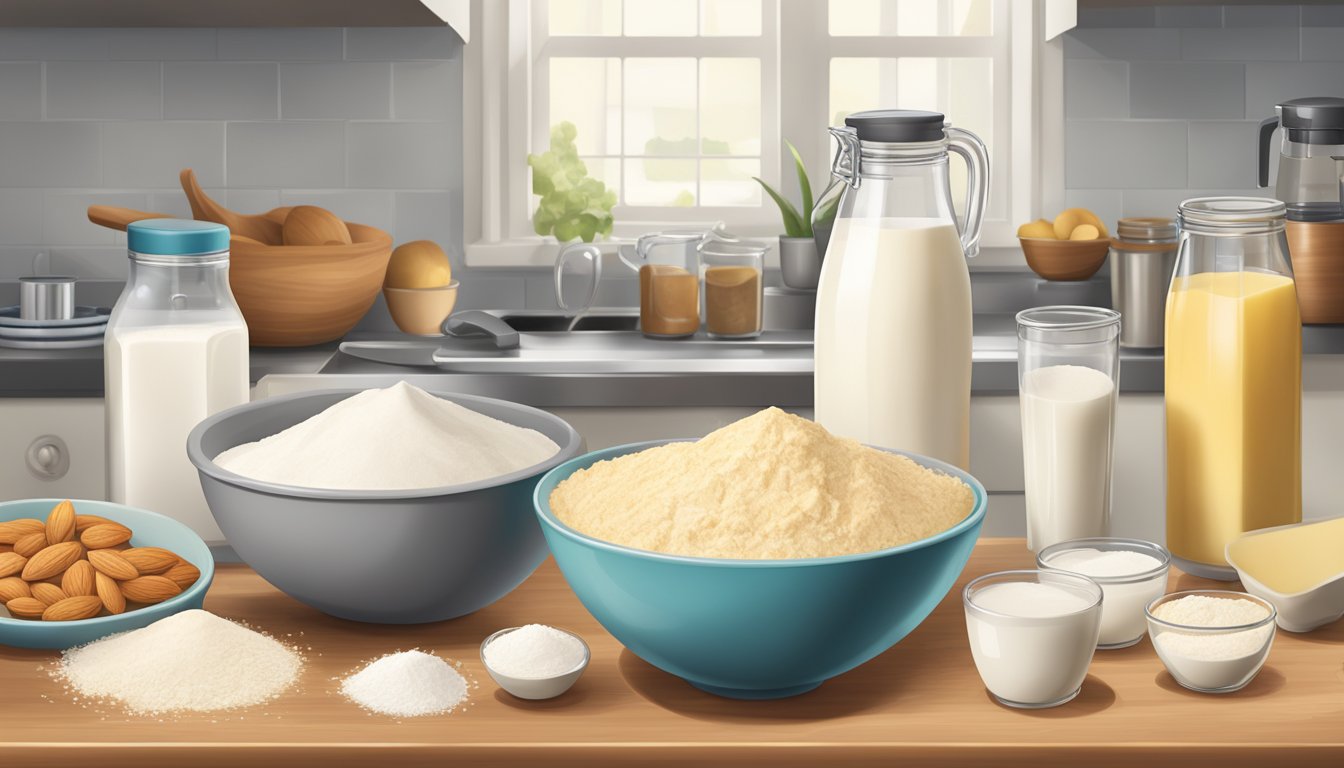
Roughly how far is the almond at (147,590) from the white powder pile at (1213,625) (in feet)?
2.29

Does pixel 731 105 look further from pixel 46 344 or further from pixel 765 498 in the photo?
pixel 765 498

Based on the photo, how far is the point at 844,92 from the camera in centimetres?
319

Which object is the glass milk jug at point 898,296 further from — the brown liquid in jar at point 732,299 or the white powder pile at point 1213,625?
the brown liquid in jar at point 732,299

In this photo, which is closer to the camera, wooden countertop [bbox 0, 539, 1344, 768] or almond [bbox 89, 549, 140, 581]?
wooden countertop [bbox 0, 539, 1344, 768]

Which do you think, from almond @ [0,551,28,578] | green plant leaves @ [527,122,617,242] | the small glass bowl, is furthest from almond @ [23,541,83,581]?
green plant leaves @ [527,122,617,242]

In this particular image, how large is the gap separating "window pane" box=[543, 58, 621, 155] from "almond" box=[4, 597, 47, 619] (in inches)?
92.3

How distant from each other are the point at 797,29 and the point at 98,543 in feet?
7.82

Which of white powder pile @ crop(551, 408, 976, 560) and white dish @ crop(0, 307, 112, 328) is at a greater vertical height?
white dish @ crop(0, 307, 112, 328)

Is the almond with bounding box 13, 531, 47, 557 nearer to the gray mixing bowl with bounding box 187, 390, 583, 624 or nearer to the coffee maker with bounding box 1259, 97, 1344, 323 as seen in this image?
the gray mixing bowl with bounding box 187, 390, 583, 624

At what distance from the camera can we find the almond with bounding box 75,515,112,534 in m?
1.05

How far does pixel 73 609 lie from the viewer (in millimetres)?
958

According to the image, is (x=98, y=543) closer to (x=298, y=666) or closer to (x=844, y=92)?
(x=298, y=666)

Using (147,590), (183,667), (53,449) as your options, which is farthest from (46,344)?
(183,667)

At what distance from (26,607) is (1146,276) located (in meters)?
2.02
